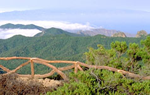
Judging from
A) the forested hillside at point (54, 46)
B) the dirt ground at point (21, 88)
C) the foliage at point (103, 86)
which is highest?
the foliage at point (103, 86)

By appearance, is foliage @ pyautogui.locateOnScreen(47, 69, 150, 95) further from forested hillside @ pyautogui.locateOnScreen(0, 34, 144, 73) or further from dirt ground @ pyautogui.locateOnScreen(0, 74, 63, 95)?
forested hillside @ pyautogui.locateOnScreen(0, 34, 144, 73)

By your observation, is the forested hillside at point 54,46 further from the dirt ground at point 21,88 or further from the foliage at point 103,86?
the foliage at point 103,86

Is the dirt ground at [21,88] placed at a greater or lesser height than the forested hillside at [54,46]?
greater

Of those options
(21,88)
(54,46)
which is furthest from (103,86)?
(54,46)

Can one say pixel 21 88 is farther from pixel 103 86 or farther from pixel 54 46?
pixel 54 46

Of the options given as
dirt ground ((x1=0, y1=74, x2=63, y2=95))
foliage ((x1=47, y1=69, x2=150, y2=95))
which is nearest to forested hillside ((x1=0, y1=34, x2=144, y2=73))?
dirt ground ((x1=0, y1=74, x2=63, y2=95))

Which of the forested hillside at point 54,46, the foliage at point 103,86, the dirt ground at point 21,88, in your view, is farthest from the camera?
the forested hillside at point 54,46

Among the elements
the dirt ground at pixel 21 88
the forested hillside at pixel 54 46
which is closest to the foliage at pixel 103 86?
the dirt ground at pixel 21 88

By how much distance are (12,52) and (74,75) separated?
240ft

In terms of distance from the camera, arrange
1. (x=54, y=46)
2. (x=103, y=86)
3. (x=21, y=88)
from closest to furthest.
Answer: (x=103, y=86) < (x=21, y=88) < (x=54, y=46)

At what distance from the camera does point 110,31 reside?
172 metres

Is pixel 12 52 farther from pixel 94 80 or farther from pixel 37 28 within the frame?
pixel 37 28

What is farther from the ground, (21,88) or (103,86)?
(103,86)

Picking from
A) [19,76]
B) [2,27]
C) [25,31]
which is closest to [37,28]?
[25,31]
